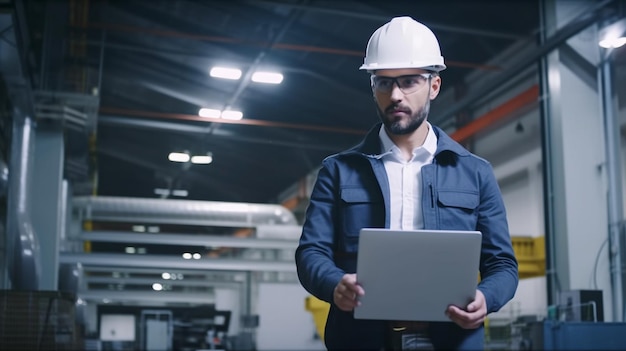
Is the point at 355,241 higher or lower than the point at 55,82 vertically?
lower

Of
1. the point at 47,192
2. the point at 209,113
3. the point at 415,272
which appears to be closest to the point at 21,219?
the point at 47,192

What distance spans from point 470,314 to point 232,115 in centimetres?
1107

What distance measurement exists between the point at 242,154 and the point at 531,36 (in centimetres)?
547

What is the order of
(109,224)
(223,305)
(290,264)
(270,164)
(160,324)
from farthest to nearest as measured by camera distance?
(109,224) < (223,305) < (270,164) < (290,264) < (160,324)

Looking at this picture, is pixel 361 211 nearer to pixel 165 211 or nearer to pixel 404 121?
pixel 404 121

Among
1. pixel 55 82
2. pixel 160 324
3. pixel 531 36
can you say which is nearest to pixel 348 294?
pixel 531 36

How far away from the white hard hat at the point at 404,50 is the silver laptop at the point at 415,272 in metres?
0.41

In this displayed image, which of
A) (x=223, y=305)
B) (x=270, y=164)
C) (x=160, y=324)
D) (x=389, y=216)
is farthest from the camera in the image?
(x=223, y=305)

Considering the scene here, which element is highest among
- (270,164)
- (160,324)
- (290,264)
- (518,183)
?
(270,164)

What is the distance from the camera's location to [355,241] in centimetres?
179

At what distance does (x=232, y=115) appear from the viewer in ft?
41.2

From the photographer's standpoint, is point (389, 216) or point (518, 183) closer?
point (389, 216)

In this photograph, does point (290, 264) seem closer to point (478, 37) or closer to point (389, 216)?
point (478, 37)

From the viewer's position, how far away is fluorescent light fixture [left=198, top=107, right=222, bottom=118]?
1217 centimetres
